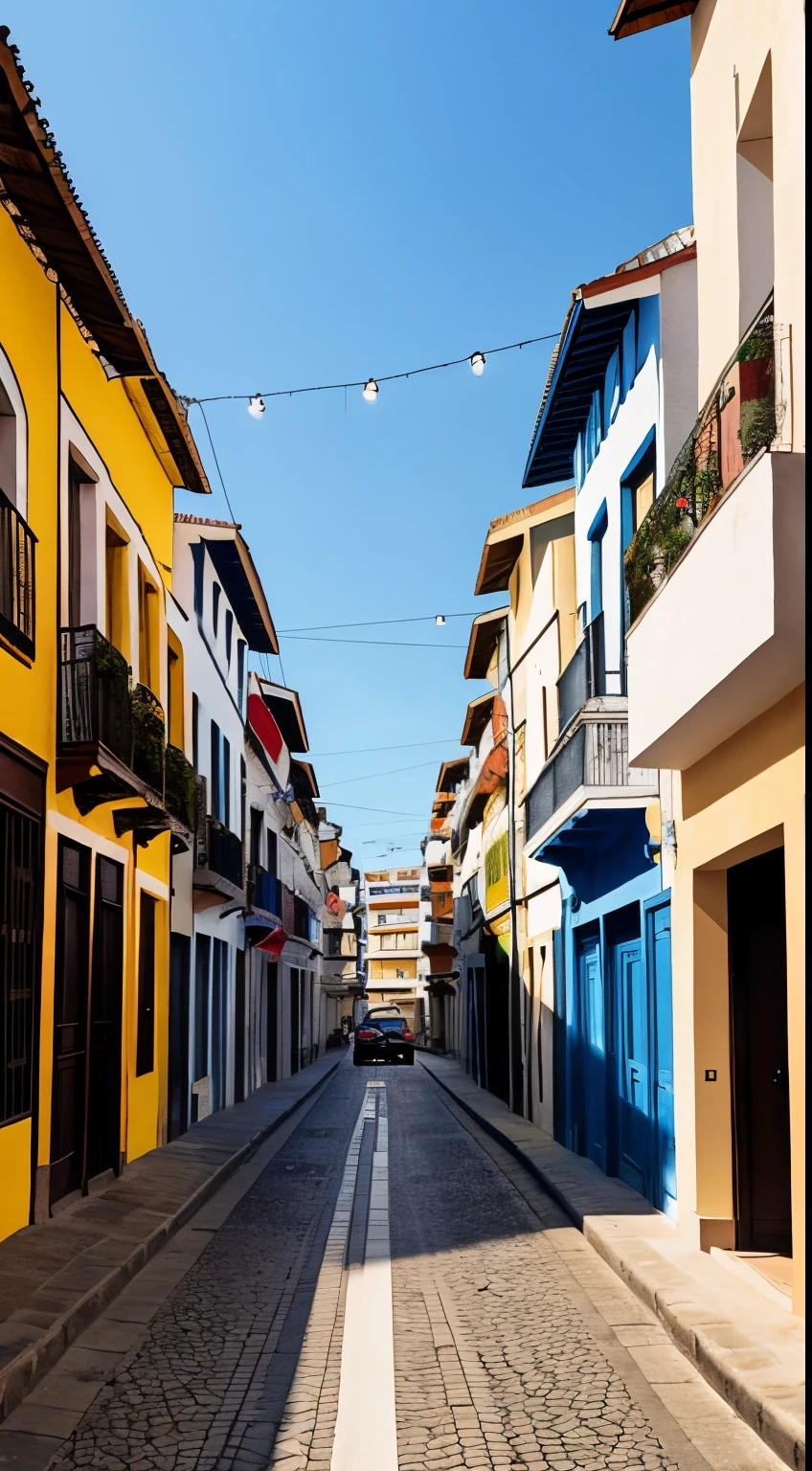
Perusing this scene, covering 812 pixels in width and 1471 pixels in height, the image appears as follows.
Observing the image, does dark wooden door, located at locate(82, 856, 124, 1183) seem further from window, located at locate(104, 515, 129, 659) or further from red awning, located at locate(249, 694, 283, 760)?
red awning, located at locate(249, 694, 283, 760)

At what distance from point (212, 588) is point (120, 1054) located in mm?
11073

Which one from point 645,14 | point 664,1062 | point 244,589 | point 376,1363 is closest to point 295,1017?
point 244,589

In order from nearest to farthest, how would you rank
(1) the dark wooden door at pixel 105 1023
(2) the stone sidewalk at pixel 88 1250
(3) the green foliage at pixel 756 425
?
(2) the stone sidewalk at pixel 88 1250, (3) the green foliage at pixel 756 425, (1) the dark wooden door at pixel 105 1023

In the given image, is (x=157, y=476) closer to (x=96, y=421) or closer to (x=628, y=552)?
(x=96, y=421)

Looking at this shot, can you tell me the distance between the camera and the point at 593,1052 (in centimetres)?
1592

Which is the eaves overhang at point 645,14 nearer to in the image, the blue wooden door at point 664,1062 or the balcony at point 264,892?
the blue wooden door at point 664,1062

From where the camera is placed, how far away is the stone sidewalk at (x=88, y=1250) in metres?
7.14

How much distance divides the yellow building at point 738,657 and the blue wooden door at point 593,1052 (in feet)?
14.3

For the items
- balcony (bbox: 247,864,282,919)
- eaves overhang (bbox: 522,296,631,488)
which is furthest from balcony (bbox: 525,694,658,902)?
balcony (bbox: 247,864,282,919)

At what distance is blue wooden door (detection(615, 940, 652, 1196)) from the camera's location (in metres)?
12.7

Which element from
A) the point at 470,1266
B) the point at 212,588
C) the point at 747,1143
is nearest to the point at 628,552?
the point at 747,1143

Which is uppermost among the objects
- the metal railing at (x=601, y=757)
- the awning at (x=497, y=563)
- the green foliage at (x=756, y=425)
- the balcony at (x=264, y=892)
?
the awning at (x=497, y=563)

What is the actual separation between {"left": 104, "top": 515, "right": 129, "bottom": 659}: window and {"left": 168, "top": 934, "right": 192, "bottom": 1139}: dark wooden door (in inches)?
199

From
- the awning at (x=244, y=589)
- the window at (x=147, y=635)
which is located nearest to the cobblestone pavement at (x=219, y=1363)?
the window at (x=147, y=635)
